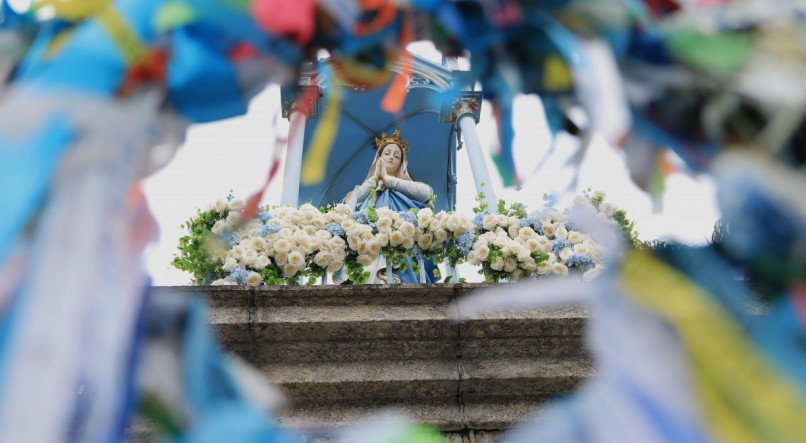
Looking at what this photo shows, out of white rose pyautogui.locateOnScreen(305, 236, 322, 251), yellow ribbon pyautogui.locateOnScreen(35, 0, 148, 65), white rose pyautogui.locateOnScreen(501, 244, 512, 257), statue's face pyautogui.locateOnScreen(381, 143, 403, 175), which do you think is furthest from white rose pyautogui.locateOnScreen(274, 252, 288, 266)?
statue's face pyautogui.locateOnScreen(381, 143, 403, 175)

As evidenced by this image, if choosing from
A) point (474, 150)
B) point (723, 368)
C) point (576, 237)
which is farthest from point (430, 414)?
point (474, 150)

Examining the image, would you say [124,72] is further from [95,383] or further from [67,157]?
[95,383]

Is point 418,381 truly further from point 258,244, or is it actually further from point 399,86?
point 399,86

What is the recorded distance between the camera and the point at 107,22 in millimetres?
704

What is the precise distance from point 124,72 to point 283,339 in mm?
2237

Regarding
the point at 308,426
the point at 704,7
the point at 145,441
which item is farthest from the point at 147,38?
the point at 308,426

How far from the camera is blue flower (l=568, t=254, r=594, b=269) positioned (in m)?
3.77

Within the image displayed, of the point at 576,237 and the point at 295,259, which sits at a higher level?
the point at 576,237

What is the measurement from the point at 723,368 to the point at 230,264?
3.13m

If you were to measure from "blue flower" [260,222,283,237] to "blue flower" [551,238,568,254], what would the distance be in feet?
4.30

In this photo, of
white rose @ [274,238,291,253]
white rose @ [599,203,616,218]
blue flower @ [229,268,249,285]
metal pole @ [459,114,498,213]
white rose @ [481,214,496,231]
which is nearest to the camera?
blue flower @ [229,268,249,285]

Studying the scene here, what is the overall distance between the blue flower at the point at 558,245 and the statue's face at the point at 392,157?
9.96ft

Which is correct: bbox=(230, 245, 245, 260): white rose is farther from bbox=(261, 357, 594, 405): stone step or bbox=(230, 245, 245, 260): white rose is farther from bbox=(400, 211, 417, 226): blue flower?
bbox=(261, 357, 594, 405): stone step

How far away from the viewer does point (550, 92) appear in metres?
0.85
